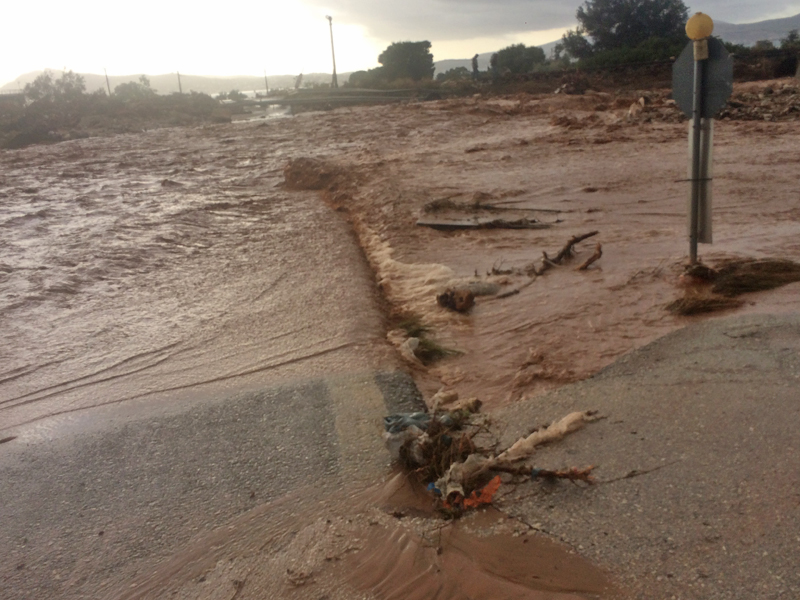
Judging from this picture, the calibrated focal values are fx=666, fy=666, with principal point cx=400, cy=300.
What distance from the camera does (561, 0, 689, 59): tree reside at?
137ft

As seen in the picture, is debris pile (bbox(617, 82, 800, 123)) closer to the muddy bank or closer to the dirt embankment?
the dirt embankment

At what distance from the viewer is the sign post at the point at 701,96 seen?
5141mm

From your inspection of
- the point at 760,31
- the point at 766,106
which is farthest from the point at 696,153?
the point at 760,31

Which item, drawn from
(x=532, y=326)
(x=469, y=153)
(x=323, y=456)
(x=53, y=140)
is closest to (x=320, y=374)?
(x=323, y=456)

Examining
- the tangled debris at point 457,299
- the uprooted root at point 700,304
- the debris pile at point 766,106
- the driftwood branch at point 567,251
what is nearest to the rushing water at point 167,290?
the tangled debris at point 457,299

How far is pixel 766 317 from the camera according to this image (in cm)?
457

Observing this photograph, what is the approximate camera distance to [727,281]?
5434 mm

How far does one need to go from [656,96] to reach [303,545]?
2359 cm

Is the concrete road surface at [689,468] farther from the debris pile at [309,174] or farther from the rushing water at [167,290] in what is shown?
the debris pile at [309,174]

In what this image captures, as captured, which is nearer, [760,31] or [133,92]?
[133,92]

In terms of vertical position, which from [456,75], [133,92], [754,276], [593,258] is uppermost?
[133,92]

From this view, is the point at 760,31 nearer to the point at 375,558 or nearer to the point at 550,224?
the point at 550,224

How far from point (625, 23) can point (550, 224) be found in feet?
129

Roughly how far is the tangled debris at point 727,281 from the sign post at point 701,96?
0.24 meters
